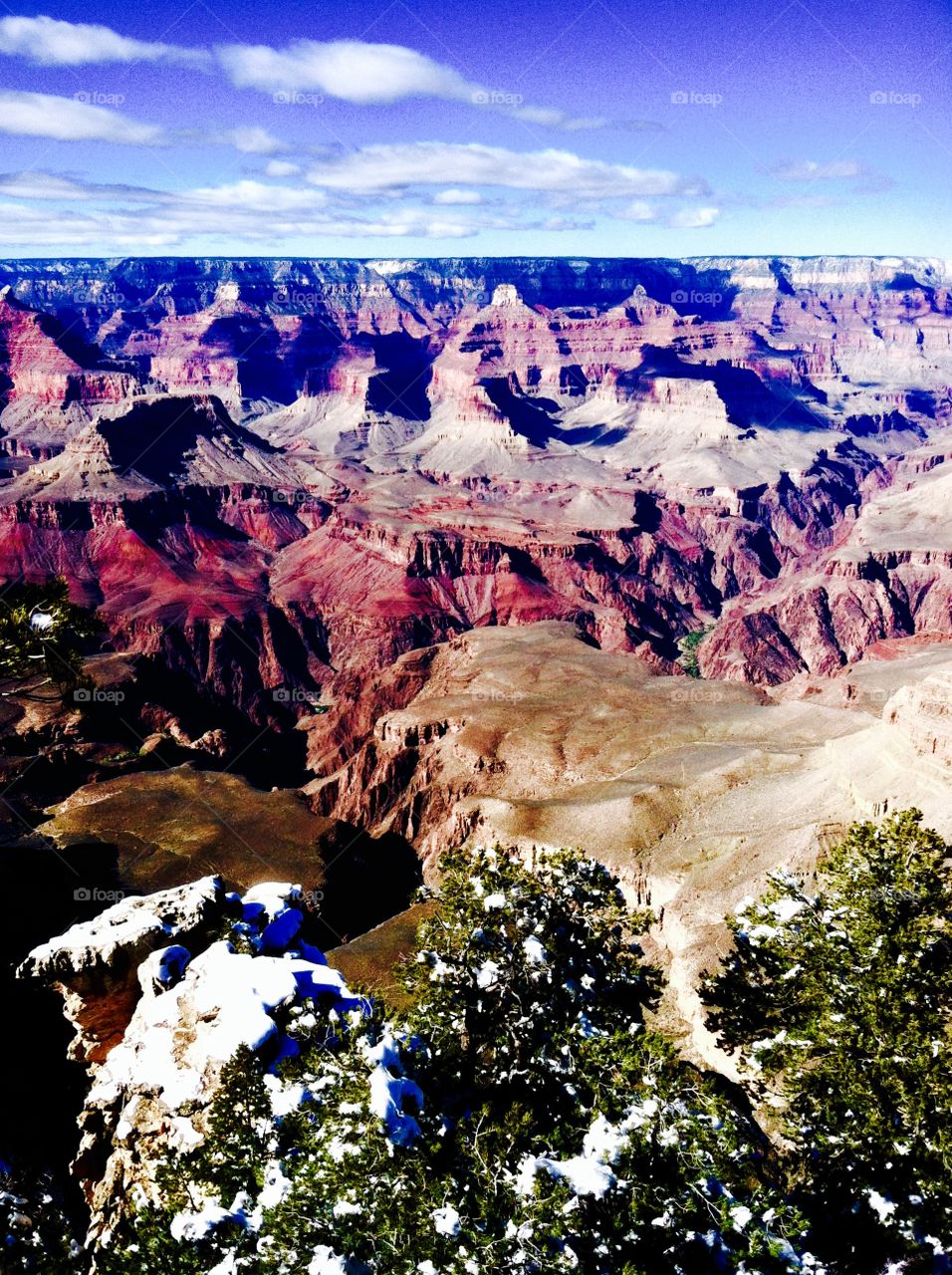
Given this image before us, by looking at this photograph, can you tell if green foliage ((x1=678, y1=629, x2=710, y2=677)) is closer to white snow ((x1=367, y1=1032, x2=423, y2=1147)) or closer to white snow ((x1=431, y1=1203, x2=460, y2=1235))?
white snow ((x1=367, y1=1032, x2=423, y2=1147))

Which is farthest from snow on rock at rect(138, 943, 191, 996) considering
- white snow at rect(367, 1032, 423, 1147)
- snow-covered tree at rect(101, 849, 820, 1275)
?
white snow at rect(367, 1032, 423, 1147)

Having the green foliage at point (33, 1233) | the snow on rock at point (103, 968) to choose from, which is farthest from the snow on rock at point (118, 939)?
the green foliage at point (33, 1233)

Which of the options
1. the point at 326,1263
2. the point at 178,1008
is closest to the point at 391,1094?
the point at 326,1263

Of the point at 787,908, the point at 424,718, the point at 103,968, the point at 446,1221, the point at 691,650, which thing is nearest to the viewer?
the point at 446,1221

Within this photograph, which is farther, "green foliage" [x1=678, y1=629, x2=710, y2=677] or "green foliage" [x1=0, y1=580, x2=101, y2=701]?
"green foliage" [x1=678, y1=629, x2=710, y2=677]

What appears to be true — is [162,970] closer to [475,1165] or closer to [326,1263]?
[475,1165]

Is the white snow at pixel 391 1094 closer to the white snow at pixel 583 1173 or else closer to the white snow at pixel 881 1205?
the white snow at pixel 583 1173
